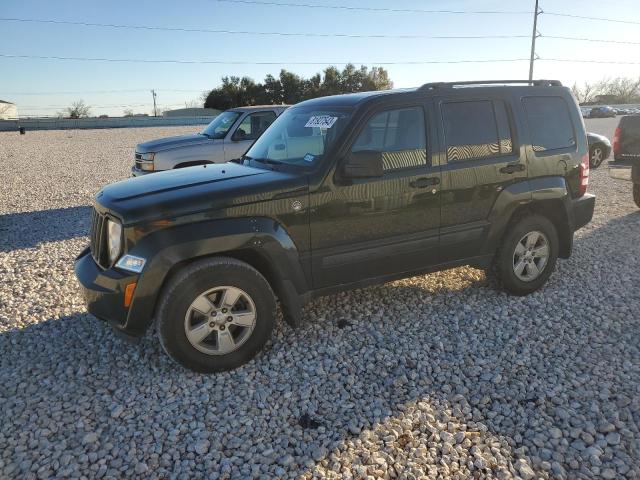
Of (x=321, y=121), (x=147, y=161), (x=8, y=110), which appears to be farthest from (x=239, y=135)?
(x=8, y=110)

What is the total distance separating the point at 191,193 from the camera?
361 cm

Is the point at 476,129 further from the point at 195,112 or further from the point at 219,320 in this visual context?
the point at 195,112

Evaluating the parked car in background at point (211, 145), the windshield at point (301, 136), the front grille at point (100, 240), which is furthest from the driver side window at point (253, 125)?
the front grille at point (100, 240)

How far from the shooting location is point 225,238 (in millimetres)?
3525

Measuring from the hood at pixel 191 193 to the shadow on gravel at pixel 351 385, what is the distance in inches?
48.7

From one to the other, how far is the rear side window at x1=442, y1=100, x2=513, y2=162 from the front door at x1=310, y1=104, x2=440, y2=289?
272 mm

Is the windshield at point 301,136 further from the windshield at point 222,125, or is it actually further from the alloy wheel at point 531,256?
the windshield at point 222,125

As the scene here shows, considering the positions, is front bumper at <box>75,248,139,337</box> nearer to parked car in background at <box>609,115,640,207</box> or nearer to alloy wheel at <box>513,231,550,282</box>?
alloy wheel at <box>513,231,550,282</box>

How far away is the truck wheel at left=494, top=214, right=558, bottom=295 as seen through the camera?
485 cm

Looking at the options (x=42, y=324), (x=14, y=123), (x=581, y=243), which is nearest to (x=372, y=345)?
(x=42, y=324)

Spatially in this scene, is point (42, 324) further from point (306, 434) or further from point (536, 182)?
point (536, 182)

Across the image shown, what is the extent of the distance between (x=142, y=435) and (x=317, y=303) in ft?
7.34

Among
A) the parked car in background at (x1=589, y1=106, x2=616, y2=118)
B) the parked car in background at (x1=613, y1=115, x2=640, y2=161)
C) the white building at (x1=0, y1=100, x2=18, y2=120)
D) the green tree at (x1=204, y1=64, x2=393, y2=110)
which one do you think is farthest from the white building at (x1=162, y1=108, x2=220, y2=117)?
the parked car in background at (x1=613, y1=115, x2=640, y2=161)

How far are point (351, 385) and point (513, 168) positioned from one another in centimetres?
259
